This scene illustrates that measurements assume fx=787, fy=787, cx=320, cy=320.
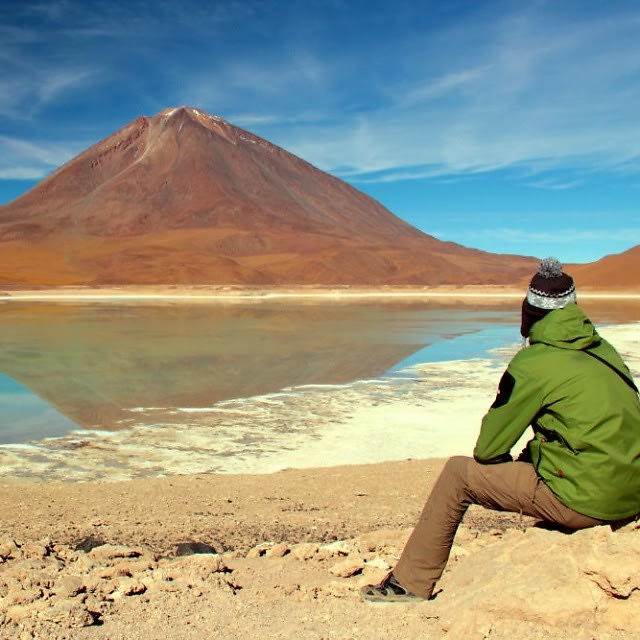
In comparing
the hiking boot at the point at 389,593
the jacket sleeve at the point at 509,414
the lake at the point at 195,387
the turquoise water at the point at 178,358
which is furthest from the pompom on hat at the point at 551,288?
the turquoise water at the point at 178,358

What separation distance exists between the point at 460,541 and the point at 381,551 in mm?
465

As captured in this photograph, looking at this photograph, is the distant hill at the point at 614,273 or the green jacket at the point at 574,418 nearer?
the green jacket at the point at 574,418

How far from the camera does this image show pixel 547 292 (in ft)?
10.6

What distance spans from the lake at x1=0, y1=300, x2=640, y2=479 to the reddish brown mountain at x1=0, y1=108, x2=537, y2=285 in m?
51.6

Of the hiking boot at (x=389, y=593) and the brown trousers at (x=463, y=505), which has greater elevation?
the brown trousers at (x=463, y=505)

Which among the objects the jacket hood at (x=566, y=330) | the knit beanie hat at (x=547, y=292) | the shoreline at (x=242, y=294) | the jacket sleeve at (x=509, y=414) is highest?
the shoreline at (x=242, y=294)

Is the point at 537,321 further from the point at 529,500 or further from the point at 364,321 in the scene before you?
the point at 364,321

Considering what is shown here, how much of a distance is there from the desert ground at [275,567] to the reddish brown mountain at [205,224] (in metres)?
64.6

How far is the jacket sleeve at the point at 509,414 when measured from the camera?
2.95 m

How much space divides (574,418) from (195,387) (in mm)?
8753

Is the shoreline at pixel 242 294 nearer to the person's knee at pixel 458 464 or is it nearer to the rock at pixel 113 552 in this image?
the rock at pixel 113 552

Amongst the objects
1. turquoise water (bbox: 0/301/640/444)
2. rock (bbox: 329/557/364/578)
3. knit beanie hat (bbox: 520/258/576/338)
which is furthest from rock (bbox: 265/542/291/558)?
turquoise water (bbox: 0/301/640/444)

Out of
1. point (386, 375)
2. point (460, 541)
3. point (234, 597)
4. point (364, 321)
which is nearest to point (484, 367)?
point (386, 375)

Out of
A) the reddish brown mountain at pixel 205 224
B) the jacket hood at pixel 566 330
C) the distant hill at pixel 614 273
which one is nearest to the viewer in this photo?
the jacket hood at pixel 566 330
